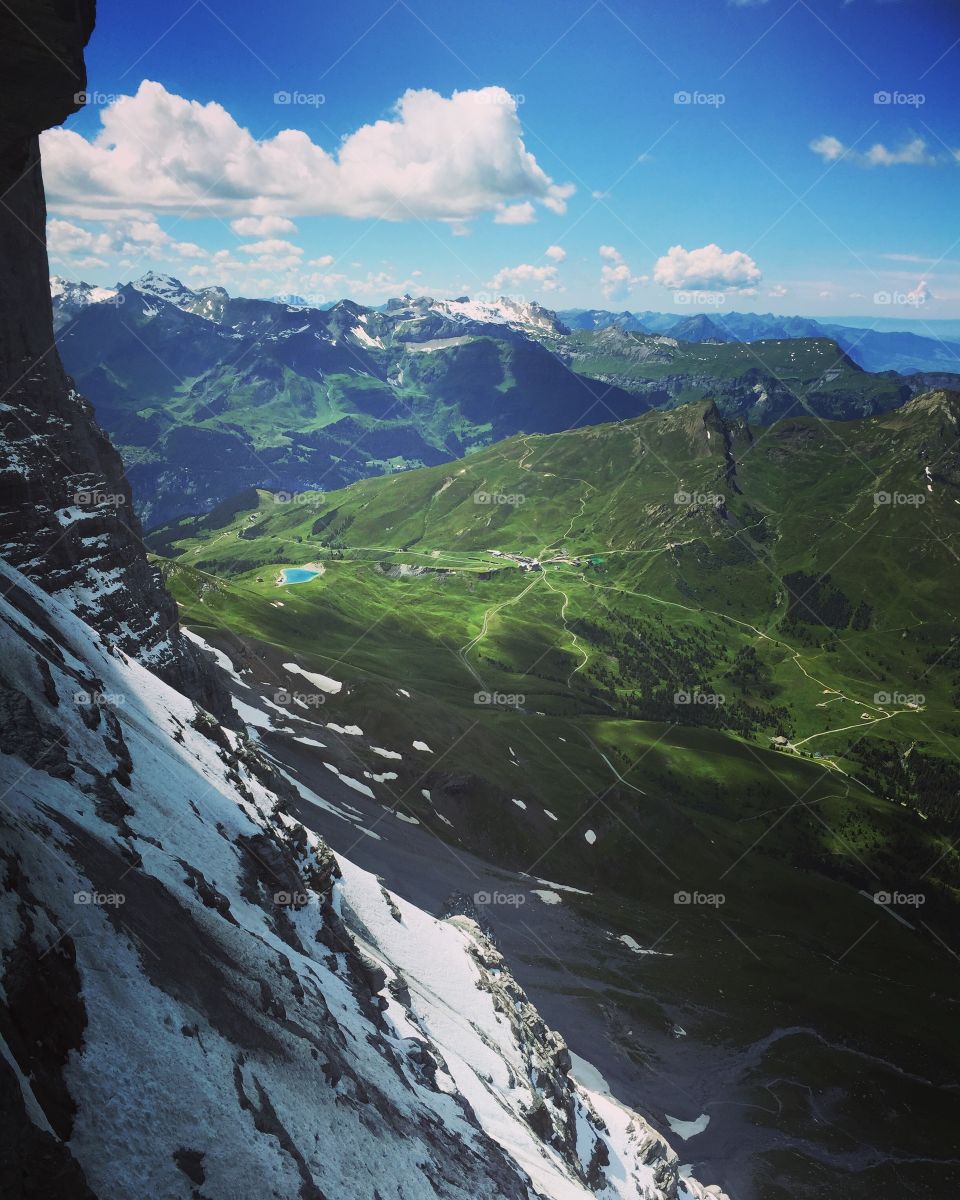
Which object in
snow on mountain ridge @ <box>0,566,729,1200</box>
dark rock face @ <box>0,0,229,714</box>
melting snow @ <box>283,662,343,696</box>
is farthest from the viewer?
melting snow @ <box>283,662,343,696</box>

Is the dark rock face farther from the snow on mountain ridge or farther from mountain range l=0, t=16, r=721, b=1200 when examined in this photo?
the snow on mountain ridge

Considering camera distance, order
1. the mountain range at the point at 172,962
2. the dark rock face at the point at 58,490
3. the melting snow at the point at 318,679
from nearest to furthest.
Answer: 1. the mountain range at the point at 172,962
2. the dark rock face at the point at 58,490
3. the melting snow at the point at 318,679

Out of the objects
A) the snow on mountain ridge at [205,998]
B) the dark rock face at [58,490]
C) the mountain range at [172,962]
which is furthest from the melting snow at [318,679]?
the snow on mountain ridge at [205,998]

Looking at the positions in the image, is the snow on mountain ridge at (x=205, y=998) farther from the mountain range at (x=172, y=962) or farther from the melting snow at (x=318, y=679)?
the melting snow at (x=318, y=679)

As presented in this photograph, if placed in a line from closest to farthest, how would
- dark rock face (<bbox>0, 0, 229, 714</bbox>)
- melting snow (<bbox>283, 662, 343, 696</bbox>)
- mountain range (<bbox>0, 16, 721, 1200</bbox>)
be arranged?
1. mountain range (<bbox>0, 16, 721, 1200</bbox>)
2. dark rock face (<bbox>0, 0, 229, 714</bbox>)
3. melting snow (<bbox>283, 662, 343, 696</bbox>)

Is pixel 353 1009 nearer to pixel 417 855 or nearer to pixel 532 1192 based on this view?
pixel 532 1192

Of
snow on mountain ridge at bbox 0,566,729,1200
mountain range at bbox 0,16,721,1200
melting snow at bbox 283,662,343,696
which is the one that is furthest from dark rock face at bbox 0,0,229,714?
melting snow at bbox 283,662,343,696

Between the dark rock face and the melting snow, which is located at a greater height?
the dark rock face

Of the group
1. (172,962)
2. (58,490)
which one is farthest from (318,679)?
(172,962)

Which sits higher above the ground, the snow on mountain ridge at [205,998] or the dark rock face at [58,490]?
the dark rock face at [58,490]

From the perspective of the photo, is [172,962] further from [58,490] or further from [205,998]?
[58,490]
